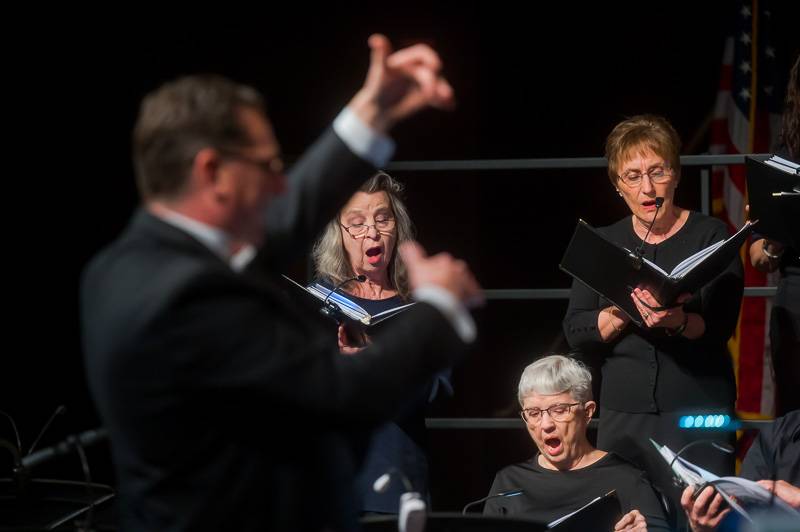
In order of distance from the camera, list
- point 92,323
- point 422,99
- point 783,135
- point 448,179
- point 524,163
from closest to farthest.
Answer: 1. point 92,323
2. point 422,99
3. point 783,135
4. point 524,163
5. point 448,179

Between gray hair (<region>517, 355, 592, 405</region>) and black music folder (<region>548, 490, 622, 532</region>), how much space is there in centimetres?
48

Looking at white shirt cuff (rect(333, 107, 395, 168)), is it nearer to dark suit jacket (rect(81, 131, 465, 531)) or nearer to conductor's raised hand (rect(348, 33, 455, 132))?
conductor's raised hand (rect(348, 33, 455, 132))

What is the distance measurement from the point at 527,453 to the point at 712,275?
250cm

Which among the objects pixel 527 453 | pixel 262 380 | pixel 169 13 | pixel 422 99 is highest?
pixel 169 13

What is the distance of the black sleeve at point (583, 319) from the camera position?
3219 millimetres

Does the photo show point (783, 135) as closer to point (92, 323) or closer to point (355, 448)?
point (355, 448)

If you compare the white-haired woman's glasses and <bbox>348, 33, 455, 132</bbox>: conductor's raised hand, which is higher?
<bbox>348, 33, 455, 132</bbox>: conductor's raised hand

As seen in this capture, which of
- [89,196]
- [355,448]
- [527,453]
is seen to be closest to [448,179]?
[527,453]

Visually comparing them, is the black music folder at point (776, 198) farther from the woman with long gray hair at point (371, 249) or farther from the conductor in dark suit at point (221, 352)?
the conductor in dark suit at point (221, 352)

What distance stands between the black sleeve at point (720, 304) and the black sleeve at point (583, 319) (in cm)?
26

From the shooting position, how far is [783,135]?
3.24 metres

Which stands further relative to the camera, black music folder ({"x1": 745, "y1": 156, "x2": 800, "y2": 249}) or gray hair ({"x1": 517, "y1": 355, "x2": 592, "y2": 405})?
gray hair ({"x1": 517, "y1": 355, "x2": 592, "y2": 405})

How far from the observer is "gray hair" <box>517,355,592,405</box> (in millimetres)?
3209

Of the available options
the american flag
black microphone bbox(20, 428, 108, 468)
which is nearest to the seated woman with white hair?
black microphone bbox(20, 428, 108, 468)
